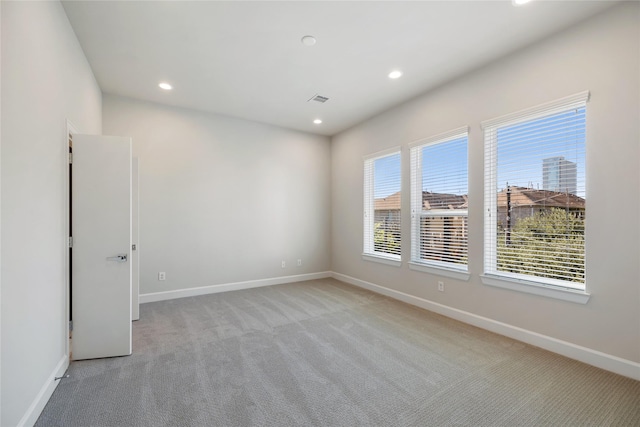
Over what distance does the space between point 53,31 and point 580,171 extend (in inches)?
179

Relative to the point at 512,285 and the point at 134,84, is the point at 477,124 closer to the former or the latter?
the point at 512,285

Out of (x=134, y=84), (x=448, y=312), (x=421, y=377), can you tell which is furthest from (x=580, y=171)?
(x=134, y=84)

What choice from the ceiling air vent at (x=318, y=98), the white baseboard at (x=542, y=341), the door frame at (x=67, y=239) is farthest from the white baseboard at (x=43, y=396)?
the ceiling air vent at (x=318, y=98)

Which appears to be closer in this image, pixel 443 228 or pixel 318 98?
pixel 443 228

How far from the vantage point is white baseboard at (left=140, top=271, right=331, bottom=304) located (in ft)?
13.7

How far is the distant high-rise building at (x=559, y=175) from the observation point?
2533mm

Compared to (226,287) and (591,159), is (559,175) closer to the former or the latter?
(591,159)

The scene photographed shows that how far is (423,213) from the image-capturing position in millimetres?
3932

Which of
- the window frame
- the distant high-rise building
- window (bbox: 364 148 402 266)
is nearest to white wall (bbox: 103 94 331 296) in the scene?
window (bbox: 364 148 402 266)

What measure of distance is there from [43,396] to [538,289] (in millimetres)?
4137

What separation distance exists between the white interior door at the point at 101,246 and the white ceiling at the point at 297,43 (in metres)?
1.09

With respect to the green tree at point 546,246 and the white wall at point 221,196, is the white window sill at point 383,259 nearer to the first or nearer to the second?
the white wall at point 221,196

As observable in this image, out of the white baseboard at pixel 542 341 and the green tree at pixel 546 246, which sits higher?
the green tree at pixel 546 246

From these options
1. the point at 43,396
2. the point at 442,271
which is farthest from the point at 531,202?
the point at 43,396
